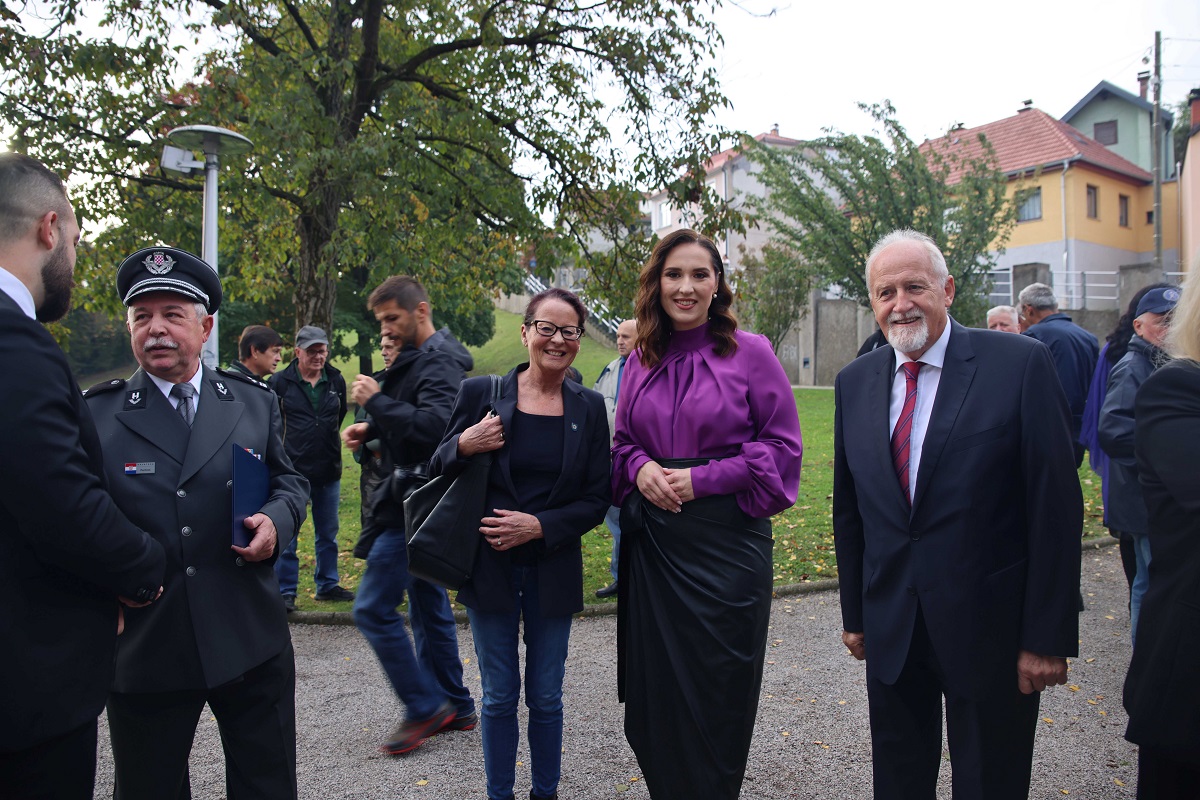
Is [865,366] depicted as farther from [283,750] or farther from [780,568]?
[780,568]

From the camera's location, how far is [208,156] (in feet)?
29.1

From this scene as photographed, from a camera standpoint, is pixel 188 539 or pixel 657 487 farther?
pixel 657 487

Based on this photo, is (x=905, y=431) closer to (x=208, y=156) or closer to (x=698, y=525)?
(x=698, y=525)

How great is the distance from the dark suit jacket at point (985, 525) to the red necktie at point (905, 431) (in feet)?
0.14

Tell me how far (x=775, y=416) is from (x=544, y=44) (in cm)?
992

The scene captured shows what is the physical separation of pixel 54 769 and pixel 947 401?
275 cm

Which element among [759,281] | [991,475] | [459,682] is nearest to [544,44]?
[459,682]

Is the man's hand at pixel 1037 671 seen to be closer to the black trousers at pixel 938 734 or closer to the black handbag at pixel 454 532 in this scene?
the black trousers at pixel 938 734

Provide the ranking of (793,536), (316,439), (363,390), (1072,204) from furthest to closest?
(1072,204), (793,536), (316,439), (363,390)

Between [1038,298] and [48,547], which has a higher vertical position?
[1038,298]

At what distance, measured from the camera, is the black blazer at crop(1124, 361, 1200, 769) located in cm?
225

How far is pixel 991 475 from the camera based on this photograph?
2.63 m

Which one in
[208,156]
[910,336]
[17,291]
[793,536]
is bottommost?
[793,536]

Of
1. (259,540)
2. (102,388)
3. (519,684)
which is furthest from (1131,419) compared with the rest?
(102,388)
